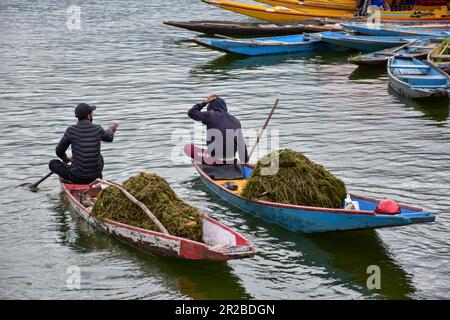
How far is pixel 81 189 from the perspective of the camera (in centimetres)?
1348

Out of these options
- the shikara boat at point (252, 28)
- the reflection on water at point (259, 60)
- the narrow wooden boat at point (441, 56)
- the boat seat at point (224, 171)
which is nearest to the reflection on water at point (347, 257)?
the boat seat at point (224, 171)

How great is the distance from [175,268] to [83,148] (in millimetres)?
2887

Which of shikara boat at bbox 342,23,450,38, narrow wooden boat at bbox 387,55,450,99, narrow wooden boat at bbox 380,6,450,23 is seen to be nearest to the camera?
narrow wooden boat at bbox 387,55,450,99

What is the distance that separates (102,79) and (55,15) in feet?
45.8

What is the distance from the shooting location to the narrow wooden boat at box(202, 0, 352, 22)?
3347 cm

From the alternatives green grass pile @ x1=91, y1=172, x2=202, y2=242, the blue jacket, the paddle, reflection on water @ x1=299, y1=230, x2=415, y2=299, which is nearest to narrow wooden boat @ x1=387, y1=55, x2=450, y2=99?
the blue jacket

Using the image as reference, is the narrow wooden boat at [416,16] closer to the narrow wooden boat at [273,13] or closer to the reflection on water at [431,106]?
the narrow wooden boat at [273,13]

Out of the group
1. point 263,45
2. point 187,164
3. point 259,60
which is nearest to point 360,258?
point 187,164

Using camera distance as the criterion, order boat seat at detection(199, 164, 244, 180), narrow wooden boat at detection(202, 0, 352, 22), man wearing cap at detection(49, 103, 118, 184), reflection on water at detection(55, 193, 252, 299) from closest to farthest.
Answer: reflection on water at detection(55, 193, 252, 299) < man wearing cap at detection(49, 103, 118, 184) < boat seat at detection(199, 164, 244, 180) < narrow wooden boat at detection(202, 0, 352, 22)

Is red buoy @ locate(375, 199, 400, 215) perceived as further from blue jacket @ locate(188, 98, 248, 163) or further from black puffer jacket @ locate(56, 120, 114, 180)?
black puffer jacket @ locate(56, 120, 114, 180)

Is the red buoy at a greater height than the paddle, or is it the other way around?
the red buoy

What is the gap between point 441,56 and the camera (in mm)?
23312

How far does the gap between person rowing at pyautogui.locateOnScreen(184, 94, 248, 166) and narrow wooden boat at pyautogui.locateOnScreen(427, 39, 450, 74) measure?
33.0 feet

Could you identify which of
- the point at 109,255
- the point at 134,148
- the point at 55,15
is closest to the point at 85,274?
the point at 109,255
